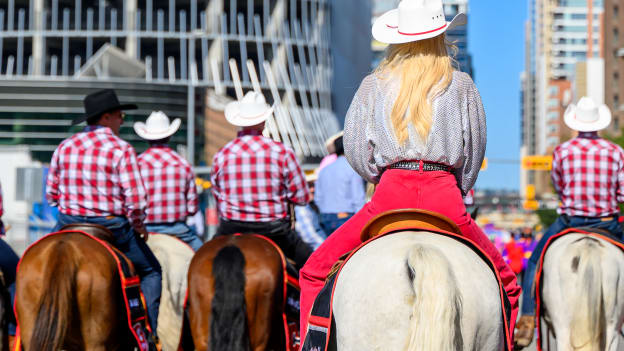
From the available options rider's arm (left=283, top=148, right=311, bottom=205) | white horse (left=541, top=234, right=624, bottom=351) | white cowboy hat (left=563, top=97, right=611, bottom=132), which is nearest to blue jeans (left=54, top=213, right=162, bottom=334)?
rider's arm (left=283, top=148, right=311, bottom=205)

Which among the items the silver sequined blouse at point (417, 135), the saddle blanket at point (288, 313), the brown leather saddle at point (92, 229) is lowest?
the saddle blanket at point (288, 313)

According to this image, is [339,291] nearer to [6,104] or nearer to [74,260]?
[74,260]

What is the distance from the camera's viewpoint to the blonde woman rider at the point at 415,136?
4664mm

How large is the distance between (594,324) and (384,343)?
4.21m

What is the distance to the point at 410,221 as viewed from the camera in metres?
4.50

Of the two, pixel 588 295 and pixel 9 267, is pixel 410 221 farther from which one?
pixel 9 267

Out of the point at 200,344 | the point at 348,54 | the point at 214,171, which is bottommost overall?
the point at 200,344

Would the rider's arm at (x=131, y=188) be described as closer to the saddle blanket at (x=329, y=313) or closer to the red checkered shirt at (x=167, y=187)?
the red checkered shirt at (x=167, y=187)

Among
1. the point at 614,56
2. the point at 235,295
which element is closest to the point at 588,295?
the point at 235,295

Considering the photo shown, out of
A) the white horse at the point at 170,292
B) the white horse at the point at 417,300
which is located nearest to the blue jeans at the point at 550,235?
the white horse at the point at 170,292

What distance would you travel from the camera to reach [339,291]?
14.0 ft

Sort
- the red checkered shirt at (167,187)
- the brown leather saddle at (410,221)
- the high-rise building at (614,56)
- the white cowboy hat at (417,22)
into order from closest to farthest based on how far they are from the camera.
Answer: the brown leather saddle at (410,221), the white cowboy hat at (417,22), the red checkered shirt at (167,187), the high-rise building at (614,56)

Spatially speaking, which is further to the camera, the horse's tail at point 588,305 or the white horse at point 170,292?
the white horse at point 170,292

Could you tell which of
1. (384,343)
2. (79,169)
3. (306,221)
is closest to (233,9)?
(306,221)
